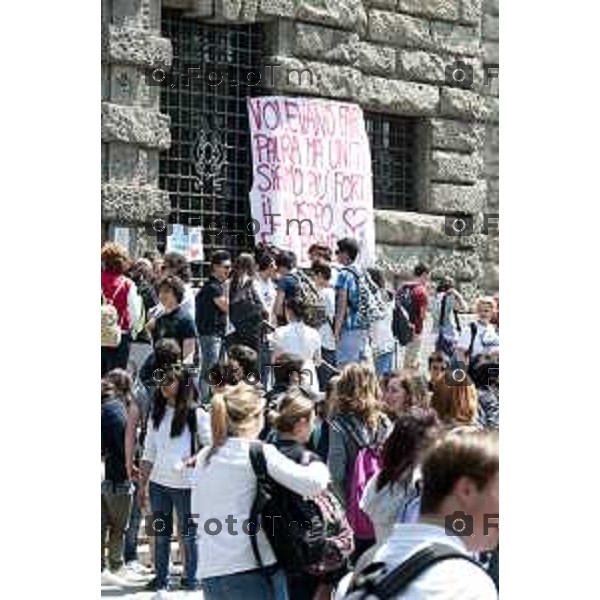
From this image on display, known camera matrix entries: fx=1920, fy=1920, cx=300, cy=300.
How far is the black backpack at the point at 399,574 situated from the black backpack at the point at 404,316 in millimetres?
5887

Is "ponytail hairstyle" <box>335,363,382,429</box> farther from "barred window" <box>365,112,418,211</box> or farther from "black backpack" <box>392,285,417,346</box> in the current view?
"barred window" <box>365,112,418,211</box>

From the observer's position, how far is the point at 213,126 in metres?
9.88

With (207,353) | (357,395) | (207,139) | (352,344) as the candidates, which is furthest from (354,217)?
(357,395)

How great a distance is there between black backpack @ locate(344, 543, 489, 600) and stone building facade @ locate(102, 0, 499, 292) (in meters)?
6.46

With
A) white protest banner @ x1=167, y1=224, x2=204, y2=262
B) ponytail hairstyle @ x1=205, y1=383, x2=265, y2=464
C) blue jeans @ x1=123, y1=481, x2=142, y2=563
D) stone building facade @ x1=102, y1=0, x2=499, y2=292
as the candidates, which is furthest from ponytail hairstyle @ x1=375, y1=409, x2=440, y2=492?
stone building facade @ x1=102, y1=0, x2=499, y2=292

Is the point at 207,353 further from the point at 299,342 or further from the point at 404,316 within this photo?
the point at 404,316

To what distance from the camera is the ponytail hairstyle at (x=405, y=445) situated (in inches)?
209

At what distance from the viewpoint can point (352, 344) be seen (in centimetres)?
884
